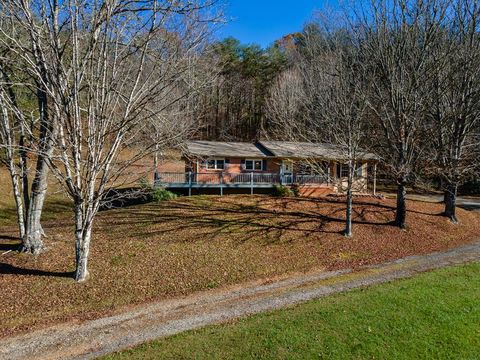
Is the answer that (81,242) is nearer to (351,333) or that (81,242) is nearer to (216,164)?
(351,333)

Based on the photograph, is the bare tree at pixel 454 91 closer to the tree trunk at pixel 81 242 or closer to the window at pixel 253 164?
the window at pixel 253 164

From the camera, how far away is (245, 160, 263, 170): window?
23672mm

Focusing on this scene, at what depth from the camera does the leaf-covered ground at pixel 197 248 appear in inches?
328

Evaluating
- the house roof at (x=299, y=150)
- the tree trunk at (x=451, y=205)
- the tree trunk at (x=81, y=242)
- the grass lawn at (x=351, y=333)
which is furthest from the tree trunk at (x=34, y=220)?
the tree trunk at (x=451, y=205)

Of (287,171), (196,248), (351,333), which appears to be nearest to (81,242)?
(196,248)

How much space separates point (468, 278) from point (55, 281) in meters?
12.0

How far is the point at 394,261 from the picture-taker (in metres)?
12.2

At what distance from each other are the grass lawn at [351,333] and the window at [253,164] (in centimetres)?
1568

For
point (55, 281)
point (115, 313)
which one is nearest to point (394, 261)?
point (115, 313)

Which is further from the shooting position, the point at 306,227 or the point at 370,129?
the point at 370,129

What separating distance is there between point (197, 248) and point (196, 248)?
4 centimetres

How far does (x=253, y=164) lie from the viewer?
935 inches

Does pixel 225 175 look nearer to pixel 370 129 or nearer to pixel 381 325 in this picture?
pixel 370 129

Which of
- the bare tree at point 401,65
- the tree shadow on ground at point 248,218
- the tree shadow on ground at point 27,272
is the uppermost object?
the bare tree at point 401,65
